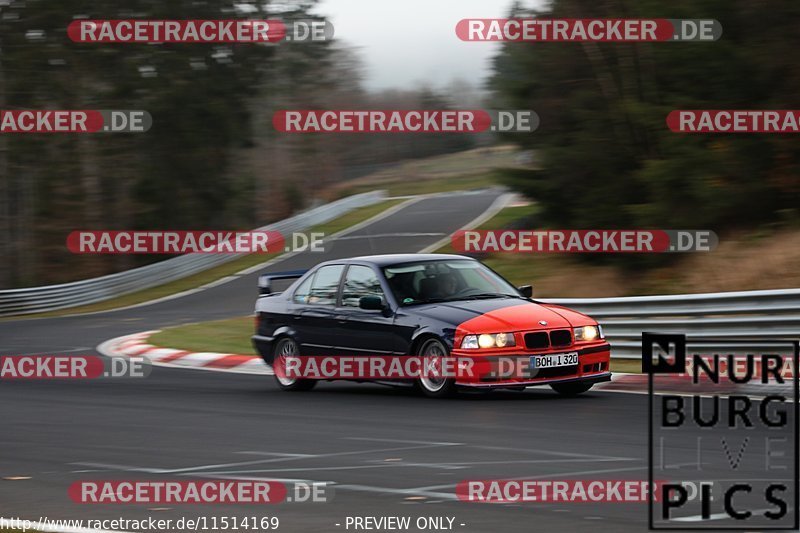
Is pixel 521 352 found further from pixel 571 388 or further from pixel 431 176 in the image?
A: pixel 431 176

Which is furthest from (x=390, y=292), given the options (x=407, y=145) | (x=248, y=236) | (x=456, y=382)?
(x=407, y=145)

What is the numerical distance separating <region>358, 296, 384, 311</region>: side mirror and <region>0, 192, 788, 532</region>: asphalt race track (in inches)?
35.1

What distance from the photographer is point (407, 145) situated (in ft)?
332

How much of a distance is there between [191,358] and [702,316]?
7230 mm

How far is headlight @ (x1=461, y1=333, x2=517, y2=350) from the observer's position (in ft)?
37.8

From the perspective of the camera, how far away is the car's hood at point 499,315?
11.6 meters

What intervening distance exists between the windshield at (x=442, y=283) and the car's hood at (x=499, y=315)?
0.22 metres

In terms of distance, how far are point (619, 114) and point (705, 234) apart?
3.08 metres

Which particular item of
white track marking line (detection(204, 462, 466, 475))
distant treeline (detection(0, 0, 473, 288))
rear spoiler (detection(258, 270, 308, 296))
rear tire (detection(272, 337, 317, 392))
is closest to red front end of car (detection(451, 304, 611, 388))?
rear tire (detection(272, 337, 317, 392))

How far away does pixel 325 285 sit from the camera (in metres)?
13.5

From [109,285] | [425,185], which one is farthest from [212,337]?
[425,185]

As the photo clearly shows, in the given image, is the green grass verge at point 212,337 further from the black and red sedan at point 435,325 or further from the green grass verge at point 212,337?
the black and red sedan at point 435,325

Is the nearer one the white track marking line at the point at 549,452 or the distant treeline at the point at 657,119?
the white track marking line at the point at 549,452

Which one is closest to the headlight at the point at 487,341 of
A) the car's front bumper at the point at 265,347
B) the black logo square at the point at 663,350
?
the black logo square at the point at 663,350
